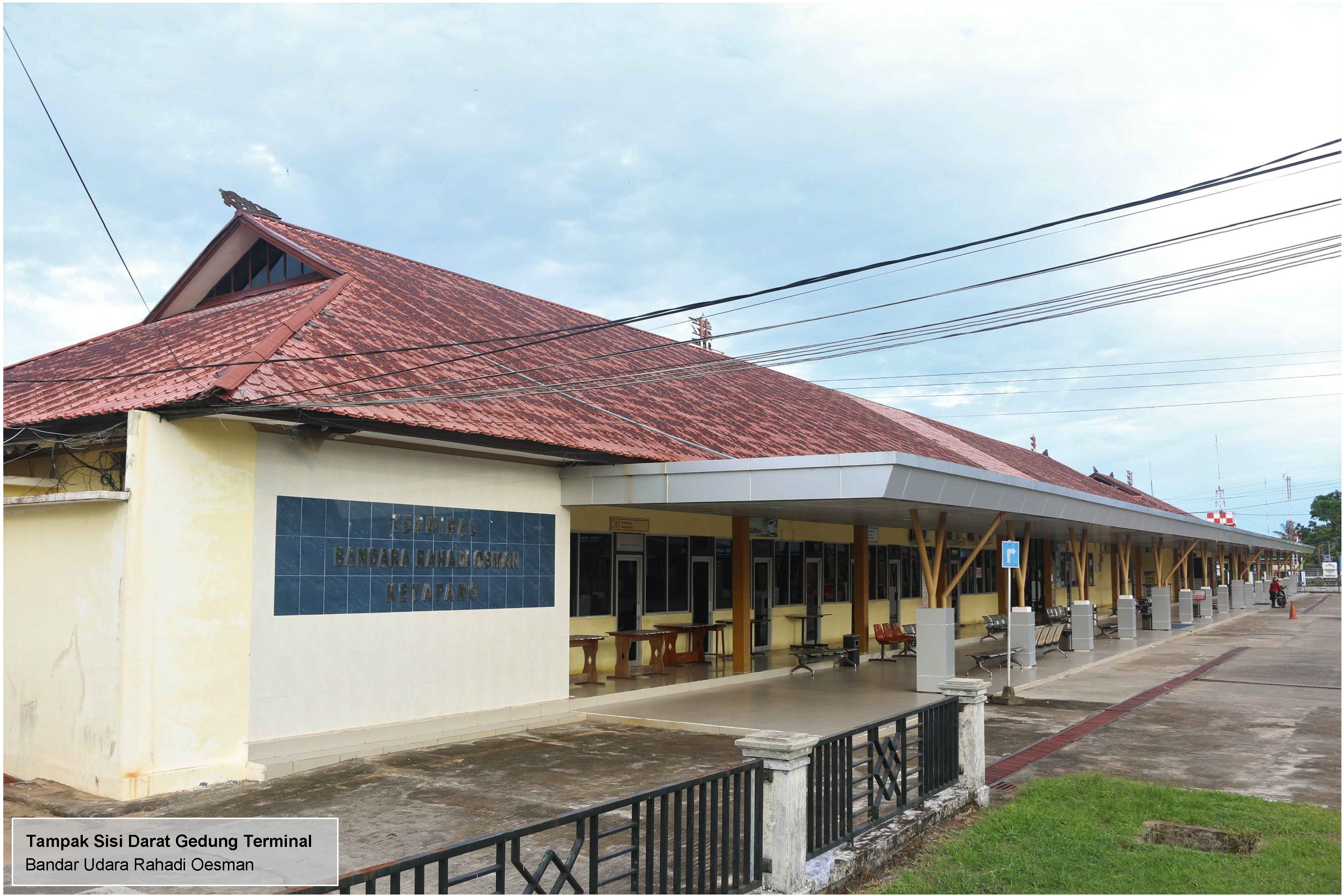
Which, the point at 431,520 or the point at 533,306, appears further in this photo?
the point at 533,306

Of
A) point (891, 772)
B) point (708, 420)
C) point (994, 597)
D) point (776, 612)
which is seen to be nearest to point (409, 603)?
point (891, 772)

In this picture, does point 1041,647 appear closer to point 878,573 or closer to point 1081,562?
point 1081,562

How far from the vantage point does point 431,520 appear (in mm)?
12828

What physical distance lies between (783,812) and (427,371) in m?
9.12

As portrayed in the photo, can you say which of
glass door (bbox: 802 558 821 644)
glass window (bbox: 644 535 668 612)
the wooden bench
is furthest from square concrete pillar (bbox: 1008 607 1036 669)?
glass window (bbox: 644 535 668 612)

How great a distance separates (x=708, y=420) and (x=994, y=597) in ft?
68.9

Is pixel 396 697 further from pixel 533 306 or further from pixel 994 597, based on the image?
pixel 994 597

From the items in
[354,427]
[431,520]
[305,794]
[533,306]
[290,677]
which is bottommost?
[305,794]

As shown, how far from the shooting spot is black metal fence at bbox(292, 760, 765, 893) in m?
4.55

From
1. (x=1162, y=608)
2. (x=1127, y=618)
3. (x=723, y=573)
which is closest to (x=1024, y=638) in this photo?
(x=723, y=573)

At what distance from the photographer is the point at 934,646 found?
16.8 m

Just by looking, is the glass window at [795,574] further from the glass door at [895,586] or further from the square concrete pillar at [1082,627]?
the square concrete pillar at [1082,627]

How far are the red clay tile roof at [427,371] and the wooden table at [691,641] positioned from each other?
11.6ft

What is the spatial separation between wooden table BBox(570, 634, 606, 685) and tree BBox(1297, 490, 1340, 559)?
359 ft
